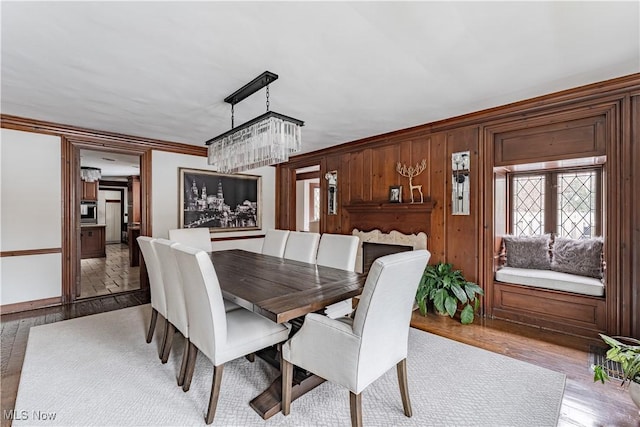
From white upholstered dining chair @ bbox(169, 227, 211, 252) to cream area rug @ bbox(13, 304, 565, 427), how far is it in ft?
4.47

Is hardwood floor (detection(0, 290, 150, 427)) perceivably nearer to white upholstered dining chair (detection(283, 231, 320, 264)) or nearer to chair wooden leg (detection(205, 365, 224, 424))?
chair wooden leg (detection(205, 365, 224, 424))

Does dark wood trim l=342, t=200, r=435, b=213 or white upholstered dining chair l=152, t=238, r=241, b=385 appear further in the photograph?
dark wood trim l=342, t=200, r=435, b=213

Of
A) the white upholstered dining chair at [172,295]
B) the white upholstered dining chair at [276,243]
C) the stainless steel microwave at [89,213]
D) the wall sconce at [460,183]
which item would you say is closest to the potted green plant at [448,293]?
the wall sconce at [460,183]

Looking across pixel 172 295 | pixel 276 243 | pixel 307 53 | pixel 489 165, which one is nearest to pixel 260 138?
pixel 307 53

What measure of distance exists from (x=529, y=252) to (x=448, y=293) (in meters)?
1.15

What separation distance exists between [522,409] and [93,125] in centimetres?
510

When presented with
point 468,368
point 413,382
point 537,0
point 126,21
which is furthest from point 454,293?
point 126,21

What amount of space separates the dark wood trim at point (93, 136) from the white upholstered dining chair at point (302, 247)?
2.73 metres

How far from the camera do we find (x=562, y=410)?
6.00ft

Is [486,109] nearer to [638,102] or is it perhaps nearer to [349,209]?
[638,102]

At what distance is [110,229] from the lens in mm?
10078

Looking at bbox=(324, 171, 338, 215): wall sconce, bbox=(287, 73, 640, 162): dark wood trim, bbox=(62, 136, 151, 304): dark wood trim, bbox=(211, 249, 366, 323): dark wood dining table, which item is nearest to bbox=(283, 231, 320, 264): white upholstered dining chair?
bbox=(211, 249, 366, 323): dark wood dining table

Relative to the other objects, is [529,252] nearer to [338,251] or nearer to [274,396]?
[338,251]

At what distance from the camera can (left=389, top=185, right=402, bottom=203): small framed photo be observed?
4168mm
